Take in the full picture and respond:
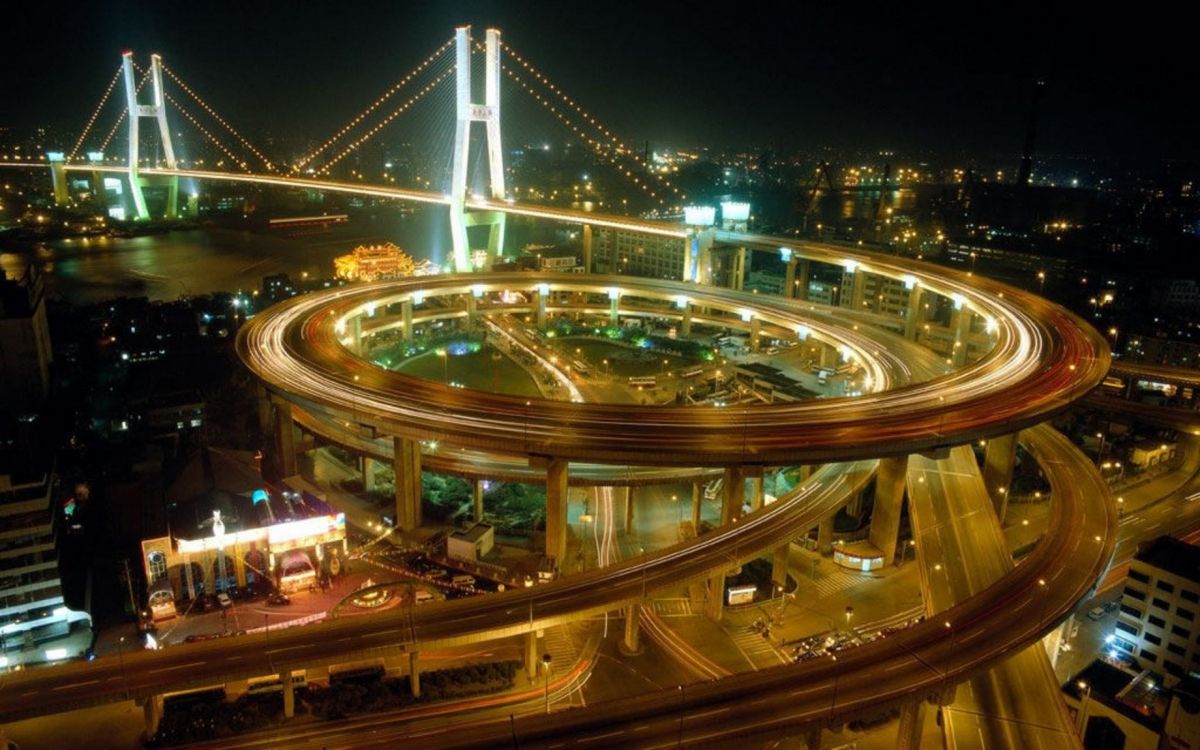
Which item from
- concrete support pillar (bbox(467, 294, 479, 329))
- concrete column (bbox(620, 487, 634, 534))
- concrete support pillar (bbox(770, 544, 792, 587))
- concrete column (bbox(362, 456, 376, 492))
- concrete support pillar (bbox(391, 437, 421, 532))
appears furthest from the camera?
concrete support pillar (bbox(467, 294, 479, 329))

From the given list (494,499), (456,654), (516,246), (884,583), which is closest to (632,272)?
(516,246)

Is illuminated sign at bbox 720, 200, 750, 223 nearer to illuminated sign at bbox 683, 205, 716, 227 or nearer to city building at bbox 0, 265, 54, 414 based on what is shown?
illuminated sign at bbox 683, 205, 716, 227

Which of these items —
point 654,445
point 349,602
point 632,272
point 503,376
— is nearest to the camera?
point 349,602

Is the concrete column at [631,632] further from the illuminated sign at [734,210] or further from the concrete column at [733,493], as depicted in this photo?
the illuminated sign at [734,210]

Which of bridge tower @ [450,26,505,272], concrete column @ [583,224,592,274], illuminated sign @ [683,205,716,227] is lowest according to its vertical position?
concrete column @ [583,224,592,274]

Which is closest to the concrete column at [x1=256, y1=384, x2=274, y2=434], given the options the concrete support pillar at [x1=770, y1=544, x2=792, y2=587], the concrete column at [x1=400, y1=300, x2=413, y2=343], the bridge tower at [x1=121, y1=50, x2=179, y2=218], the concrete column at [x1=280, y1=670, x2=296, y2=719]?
the concrete column at [x1=400, y1=300, x2=413, y2=343]

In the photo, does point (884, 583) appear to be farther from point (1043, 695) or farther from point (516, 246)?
point (516, 246)
